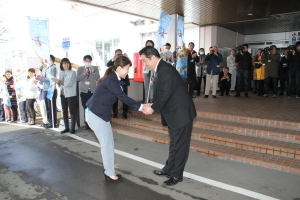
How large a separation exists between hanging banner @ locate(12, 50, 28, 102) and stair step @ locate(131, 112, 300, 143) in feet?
19.6

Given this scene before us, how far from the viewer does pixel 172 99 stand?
371 centimetres

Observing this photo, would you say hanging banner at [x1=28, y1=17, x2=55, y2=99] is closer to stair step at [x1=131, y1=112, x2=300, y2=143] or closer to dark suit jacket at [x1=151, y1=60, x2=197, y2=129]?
stair step at [x1=131, y1=112, x2=300, y2=143]

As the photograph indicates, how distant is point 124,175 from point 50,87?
4493 millimetres

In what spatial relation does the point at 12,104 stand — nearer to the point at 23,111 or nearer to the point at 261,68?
the point at 23,111

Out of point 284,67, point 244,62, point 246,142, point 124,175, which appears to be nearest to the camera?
point 124,175

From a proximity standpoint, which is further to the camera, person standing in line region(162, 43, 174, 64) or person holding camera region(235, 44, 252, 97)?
person holding camera region(235, 44, 252, 97)

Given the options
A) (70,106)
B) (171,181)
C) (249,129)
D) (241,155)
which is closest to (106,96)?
(171,181)

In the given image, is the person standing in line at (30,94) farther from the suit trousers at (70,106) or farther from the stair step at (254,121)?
the stair step at (254,121)

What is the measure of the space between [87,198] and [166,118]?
1.61m

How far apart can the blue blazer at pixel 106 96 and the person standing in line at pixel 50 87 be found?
14.2 ft

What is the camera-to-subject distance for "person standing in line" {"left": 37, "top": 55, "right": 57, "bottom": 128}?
748cm

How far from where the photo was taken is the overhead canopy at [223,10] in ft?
30.1

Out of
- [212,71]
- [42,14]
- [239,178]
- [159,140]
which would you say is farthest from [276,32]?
[42,14]

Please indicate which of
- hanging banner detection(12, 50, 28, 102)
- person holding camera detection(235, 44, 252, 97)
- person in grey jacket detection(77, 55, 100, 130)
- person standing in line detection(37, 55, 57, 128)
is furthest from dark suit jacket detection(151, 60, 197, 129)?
person holding camera detection(235, 44, 252, 97)
